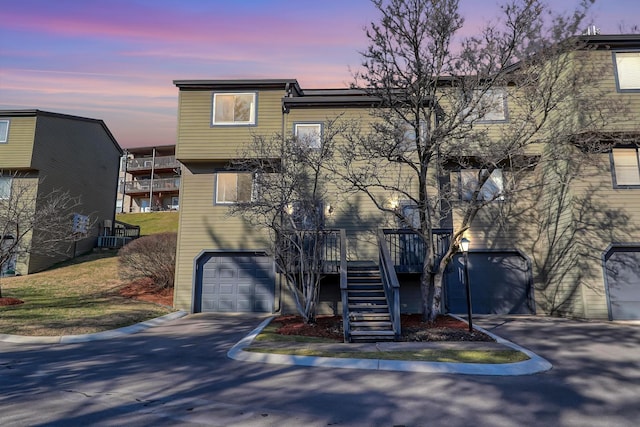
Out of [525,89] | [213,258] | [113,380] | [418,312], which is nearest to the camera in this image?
[113,380]

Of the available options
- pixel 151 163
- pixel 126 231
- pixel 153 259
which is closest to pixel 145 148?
pixel 151 163

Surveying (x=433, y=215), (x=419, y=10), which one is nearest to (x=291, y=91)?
(x=419, y=10)

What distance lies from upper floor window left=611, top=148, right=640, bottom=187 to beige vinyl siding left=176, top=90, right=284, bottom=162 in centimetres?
1121

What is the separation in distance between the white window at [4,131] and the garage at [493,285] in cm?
2122

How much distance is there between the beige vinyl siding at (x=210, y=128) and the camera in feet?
47.1

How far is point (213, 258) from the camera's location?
14.5m

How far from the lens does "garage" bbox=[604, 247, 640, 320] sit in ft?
40.1

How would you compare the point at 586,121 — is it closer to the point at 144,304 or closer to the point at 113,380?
the point at 113,380

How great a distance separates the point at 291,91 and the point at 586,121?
9825mm

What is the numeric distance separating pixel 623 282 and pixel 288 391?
38.9 feet

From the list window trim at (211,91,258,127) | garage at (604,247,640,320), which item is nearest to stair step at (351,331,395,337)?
garage at (604,247,640,320)

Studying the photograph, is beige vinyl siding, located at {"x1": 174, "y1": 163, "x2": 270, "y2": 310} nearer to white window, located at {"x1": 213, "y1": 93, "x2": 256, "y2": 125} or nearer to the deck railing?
white window, located at {"x1": 213, "y1": 93, "x2": 256, "y2": 125}

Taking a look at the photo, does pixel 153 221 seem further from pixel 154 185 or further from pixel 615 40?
pixel 615 40

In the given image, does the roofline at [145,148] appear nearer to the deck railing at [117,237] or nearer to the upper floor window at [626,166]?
the deck railing at [117,237]
